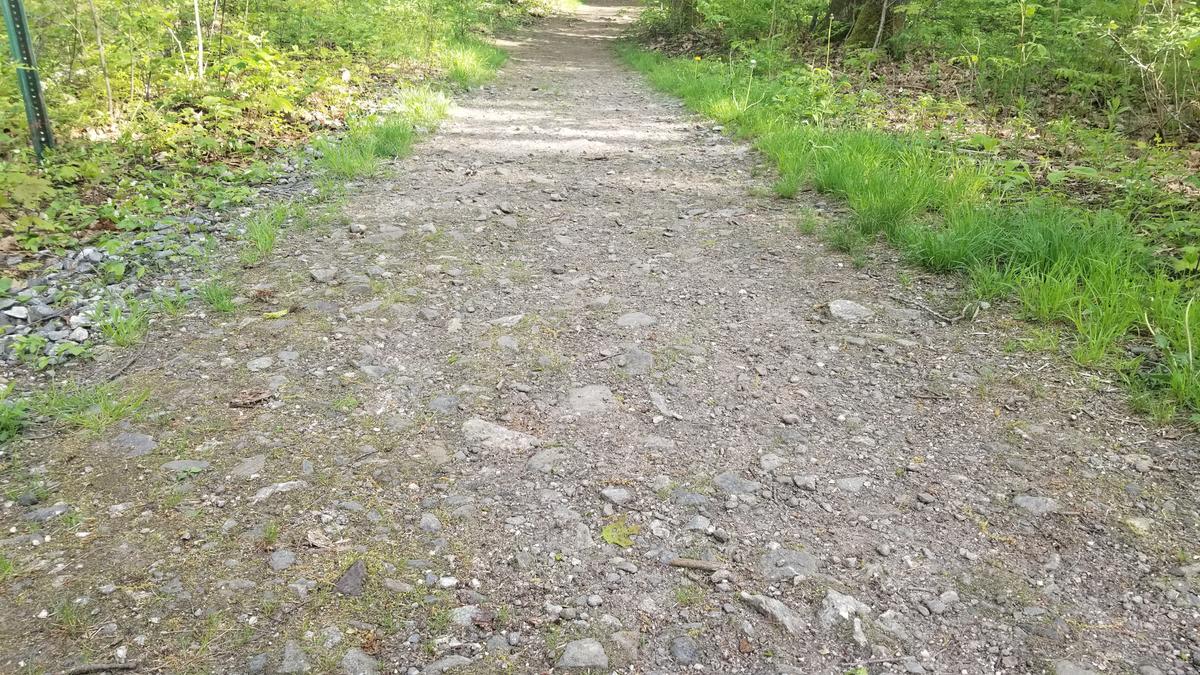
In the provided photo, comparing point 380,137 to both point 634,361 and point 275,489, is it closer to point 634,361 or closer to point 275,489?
point 634,361

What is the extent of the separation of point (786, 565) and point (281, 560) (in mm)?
1630

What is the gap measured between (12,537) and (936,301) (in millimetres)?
4245

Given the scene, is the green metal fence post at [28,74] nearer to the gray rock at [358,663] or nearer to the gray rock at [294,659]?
the gray rock at [294,659]

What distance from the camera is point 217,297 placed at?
3.90 m

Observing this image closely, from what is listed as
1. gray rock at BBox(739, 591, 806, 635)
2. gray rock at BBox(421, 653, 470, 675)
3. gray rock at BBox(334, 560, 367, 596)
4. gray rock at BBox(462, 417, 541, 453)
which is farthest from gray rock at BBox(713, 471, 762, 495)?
gray rock at BBox(334, 560, 367, 596)

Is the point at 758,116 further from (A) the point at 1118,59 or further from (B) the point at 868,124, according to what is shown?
(A) the point at 1118,59

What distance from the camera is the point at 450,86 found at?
10.4m

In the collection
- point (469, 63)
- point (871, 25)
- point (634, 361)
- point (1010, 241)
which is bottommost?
point (634, 361)

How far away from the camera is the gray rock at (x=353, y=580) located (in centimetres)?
219

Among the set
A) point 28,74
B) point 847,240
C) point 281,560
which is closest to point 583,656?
point 281,560

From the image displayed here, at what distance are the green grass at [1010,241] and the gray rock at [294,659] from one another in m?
3.29

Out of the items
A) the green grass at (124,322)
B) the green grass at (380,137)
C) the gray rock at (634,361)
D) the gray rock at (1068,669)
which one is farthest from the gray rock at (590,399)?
the green grass at (380,137)

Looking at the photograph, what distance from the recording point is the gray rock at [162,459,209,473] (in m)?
2.68

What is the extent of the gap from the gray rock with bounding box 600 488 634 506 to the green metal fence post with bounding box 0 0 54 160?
533 cm
